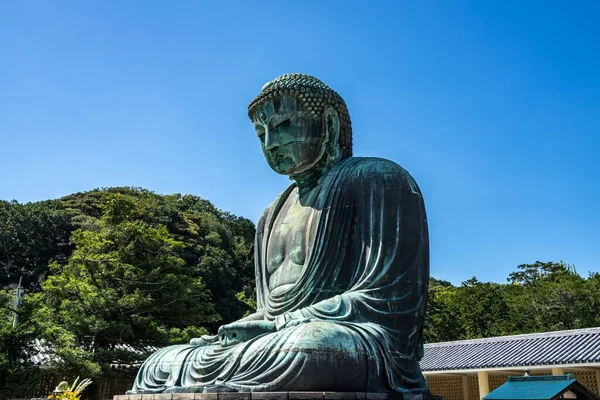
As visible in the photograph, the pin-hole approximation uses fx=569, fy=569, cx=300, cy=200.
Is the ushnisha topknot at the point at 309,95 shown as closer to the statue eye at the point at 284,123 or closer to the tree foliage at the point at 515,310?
the statue eye at the point at 284,123

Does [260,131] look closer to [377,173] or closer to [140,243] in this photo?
[377,173]

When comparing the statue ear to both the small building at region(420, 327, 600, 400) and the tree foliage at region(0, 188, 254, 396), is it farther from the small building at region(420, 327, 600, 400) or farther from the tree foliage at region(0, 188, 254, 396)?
the small building at region(420, 327, 600, 400)

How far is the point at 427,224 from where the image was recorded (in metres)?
5.52

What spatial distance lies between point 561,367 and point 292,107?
15.1 meters

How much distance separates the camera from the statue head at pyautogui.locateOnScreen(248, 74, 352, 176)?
6.02m

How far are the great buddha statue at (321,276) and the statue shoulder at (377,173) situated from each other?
0.04ft

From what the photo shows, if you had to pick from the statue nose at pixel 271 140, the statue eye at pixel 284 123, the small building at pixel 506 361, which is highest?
the statue eye at pixel 284 123

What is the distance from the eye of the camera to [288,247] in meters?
5.85

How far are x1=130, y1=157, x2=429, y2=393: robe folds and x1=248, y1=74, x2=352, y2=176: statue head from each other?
289mm

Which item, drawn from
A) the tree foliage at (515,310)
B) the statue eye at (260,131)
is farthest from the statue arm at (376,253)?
the tree foliage at (515,310)

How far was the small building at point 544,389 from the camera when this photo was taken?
31.8 ft

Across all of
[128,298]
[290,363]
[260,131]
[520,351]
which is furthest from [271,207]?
[520,351]

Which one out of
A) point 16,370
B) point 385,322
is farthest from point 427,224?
point 16,370

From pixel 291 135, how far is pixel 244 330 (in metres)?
2.18
